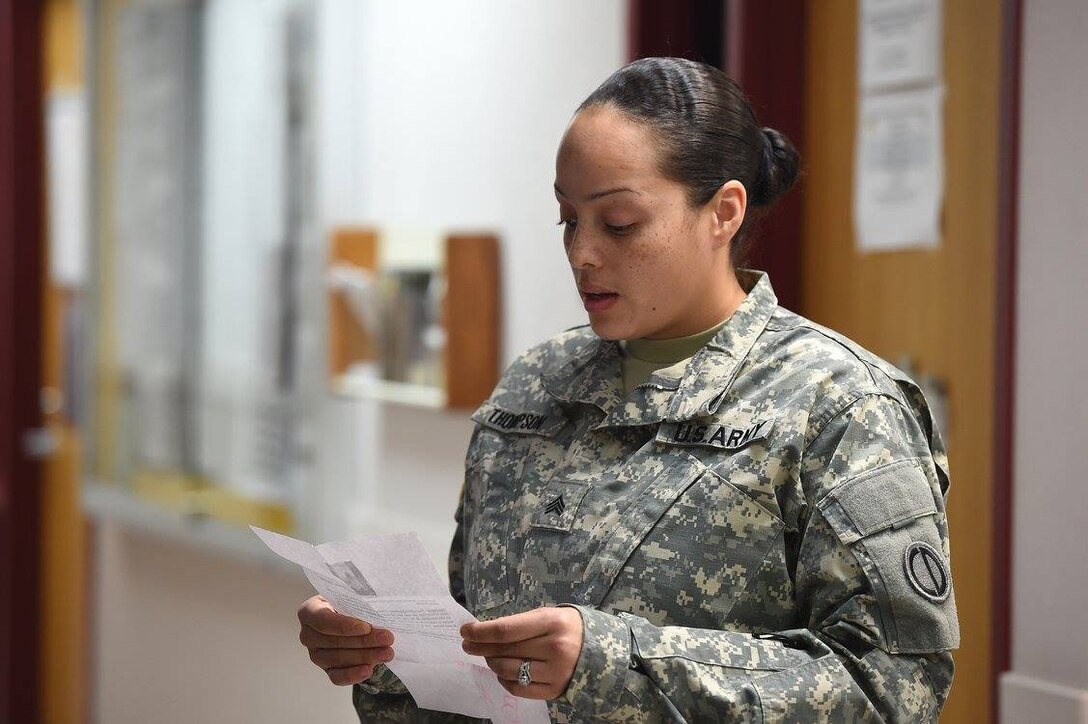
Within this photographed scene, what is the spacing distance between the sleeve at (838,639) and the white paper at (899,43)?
0.99 metres

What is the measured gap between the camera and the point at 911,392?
1.33 meters

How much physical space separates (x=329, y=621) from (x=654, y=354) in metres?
0.44

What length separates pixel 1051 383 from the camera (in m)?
1.73

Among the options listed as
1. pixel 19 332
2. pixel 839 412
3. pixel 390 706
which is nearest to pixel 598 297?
pixel 839 412

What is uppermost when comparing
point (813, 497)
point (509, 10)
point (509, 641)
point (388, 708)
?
point (509, 10)

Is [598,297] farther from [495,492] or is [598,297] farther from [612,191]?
[495,492]

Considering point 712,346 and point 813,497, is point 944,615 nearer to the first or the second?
point 813,497

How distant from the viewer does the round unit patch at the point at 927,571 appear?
118cm

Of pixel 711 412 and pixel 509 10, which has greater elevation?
pixel 509 10

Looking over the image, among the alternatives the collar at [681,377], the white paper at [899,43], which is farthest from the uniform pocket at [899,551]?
the white paper at [899,43]

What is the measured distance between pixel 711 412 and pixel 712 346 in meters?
0.08

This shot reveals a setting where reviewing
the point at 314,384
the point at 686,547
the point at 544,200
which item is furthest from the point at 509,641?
the point at 314,384

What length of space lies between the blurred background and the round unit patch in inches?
23.2

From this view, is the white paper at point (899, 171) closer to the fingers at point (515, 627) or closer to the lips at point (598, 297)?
the lips at point (598, 297)
